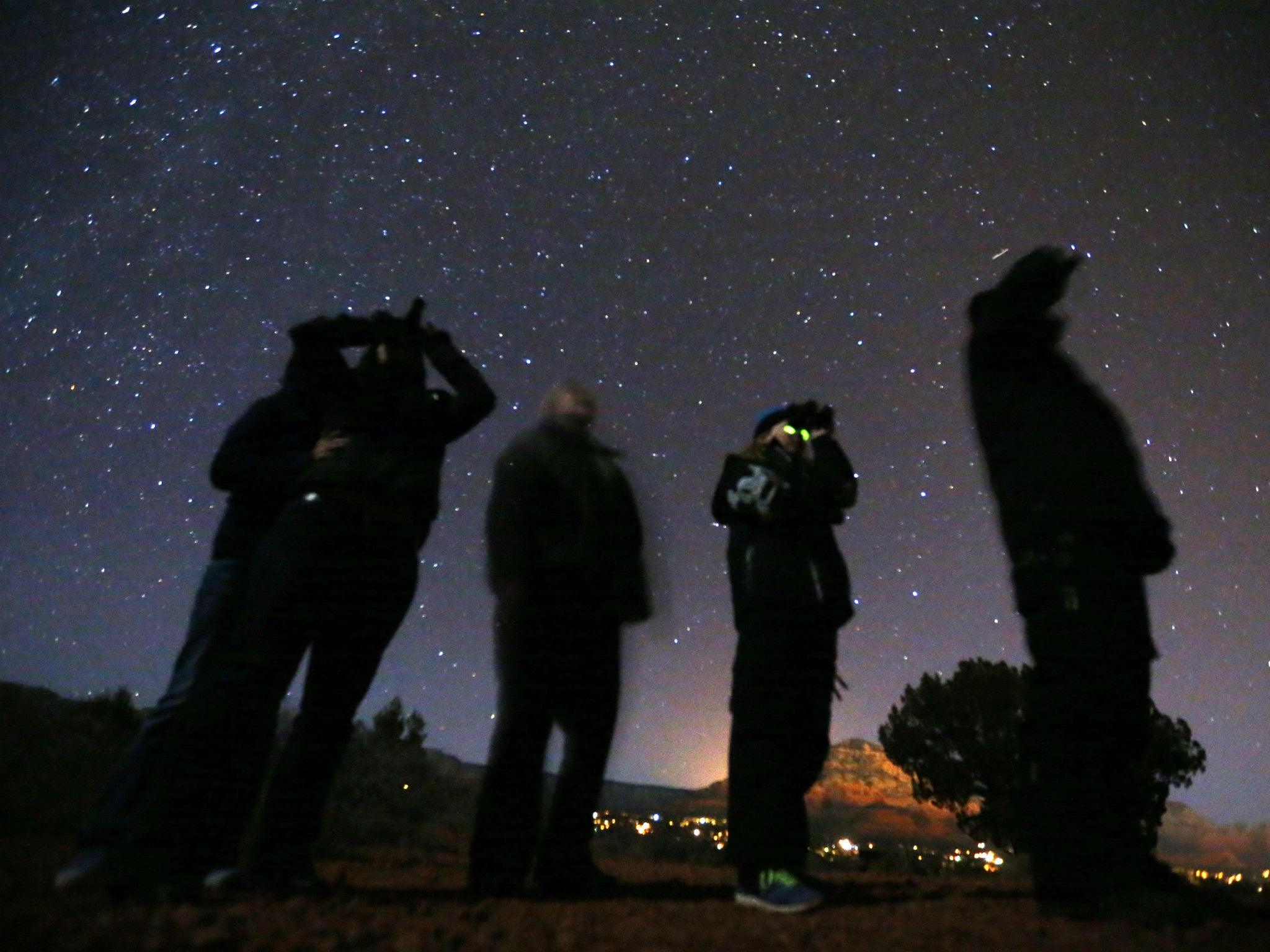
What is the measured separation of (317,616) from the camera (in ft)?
7.79

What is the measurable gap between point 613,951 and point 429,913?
2.28 feet

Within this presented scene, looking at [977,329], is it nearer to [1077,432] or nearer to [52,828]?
[1077,432]

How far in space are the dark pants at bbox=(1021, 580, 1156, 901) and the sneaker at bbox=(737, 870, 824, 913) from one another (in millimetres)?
612

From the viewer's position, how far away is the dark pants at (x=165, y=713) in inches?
82.5

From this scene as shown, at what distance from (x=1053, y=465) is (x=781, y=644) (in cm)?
97

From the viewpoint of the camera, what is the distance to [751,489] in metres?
2.91

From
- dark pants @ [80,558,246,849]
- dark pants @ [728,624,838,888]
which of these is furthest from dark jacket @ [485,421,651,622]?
dark pants @ [80,558,246,849]

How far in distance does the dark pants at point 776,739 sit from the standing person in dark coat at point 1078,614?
638 millimetres

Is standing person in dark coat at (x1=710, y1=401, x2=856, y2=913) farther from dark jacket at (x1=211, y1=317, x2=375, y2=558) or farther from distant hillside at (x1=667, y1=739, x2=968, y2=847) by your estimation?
distant hillside at (x1=667, y1=739, x2=968, y2=847)

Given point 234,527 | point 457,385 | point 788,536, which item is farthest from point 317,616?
point 788,536

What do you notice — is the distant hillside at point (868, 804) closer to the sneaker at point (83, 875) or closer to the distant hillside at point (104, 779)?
the distant hillside at point (104, 779)

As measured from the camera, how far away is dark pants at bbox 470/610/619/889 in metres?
2.52

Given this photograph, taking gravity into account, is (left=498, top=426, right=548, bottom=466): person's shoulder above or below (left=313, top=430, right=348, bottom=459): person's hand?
above

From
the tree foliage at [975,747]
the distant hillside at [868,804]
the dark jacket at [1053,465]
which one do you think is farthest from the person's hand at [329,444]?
the distant hillside at [868,804]
